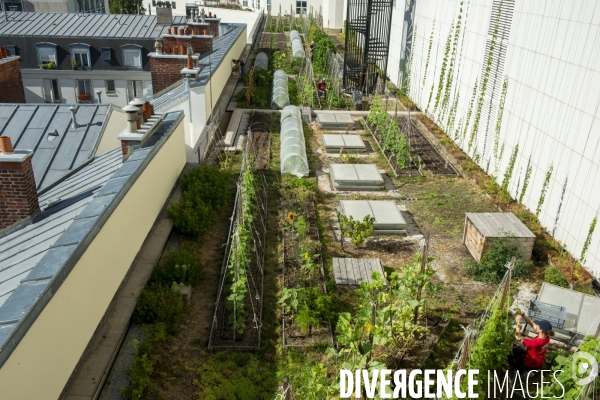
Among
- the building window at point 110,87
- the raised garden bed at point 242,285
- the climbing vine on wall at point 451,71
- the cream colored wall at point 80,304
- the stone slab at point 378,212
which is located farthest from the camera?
the building window at point 110,87

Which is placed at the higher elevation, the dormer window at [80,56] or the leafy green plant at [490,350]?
the dormer window at [80,56]

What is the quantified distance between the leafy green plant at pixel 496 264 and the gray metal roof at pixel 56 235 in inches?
276

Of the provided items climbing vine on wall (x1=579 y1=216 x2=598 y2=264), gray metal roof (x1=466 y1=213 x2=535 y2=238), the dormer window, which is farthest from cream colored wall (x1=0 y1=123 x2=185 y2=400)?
the dormer window

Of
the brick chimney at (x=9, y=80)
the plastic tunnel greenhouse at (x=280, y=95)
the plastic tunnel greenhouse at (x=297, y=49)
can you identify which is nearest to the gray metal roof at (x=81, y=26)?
the plastic tunnel greenhouse at (x=280, y=95)

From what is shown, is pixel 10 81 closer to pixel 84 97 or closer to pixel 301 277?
pixel 84 97

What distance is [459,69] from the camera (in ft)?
57.9

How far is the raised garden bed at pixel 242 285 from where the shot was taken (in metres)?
8.50

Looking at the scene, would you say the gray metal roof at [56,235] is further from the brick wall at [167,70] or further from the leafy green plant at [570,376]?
the brick wall at [167,70]

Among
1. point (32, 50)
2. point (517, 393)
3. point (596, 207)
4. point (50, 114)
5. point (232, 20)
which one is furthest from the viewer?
point (232, 20)

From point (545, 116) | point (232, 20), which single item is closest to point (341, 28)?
point (232, 20)

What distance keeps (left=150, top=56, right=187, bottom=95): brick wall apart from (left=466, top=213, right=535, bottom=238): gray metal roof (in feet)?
34.5

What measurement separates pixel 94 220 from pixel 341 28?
4573cm

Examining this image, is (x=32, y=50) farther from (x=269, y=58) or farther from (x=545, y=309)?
(x=545, y=309)

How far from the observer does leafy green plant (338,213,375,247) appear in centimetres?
1147
